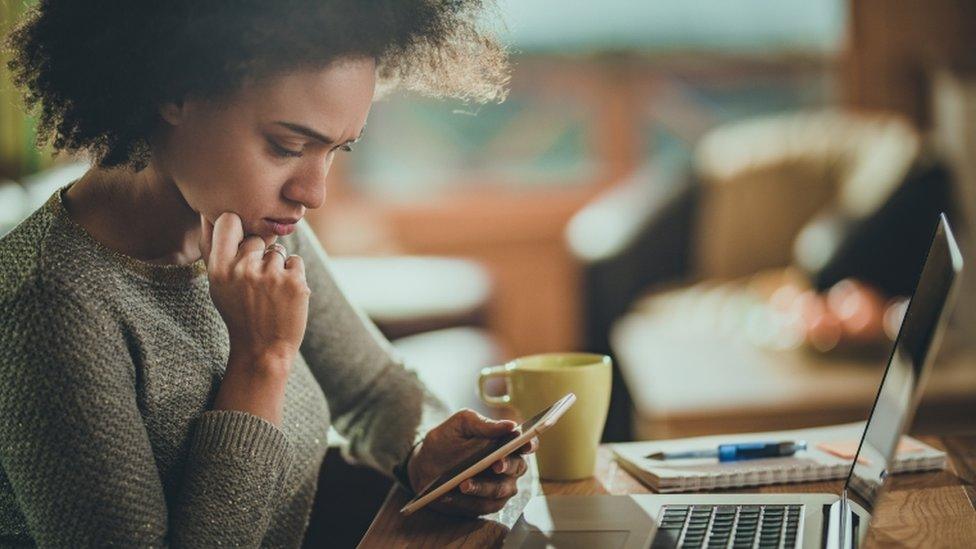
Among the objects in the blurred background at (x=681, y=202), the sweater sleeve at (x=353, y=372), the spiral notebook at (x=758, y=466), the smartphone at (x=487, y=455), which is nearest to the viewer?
the smartphone at (x=487, y=455)

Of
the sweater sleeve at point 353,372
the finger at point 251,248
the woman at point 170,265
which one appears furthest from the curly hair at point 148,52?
the sweater sleeve at point 353,372

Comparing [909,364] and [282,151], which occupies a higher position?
[282,151]

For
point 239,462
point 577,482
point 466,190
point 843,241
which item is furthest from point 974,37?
point 239,462

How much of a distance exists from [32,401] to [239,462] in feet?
0.54

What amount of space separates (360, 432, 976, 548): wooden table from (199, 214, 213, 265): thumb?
0.92 feet

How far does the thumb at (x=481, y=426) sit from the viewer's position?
35.9 inches

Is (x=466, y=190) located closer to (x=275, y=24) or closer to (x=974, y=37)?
(x=974, y=37)

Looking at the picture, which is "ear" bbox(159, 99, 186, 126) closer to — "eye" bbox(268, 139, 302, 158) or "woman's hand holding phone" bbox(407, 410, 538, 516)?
"eye" bbox(268, 139, 302, 158)

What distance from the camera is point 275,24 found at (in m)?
0.85

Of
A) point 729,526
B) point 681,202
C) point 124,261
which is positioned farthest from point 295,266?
point 681,202

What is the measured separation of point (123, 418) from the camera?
0.79m

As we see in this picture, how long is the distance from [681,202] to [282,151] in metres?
2.58

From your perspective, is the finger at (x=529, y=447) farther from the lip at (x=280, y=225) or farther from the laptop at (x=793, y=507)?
the lip at (x=280, y=225)

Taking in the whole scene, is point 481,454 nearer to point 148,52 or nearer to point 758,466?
point 758,466
